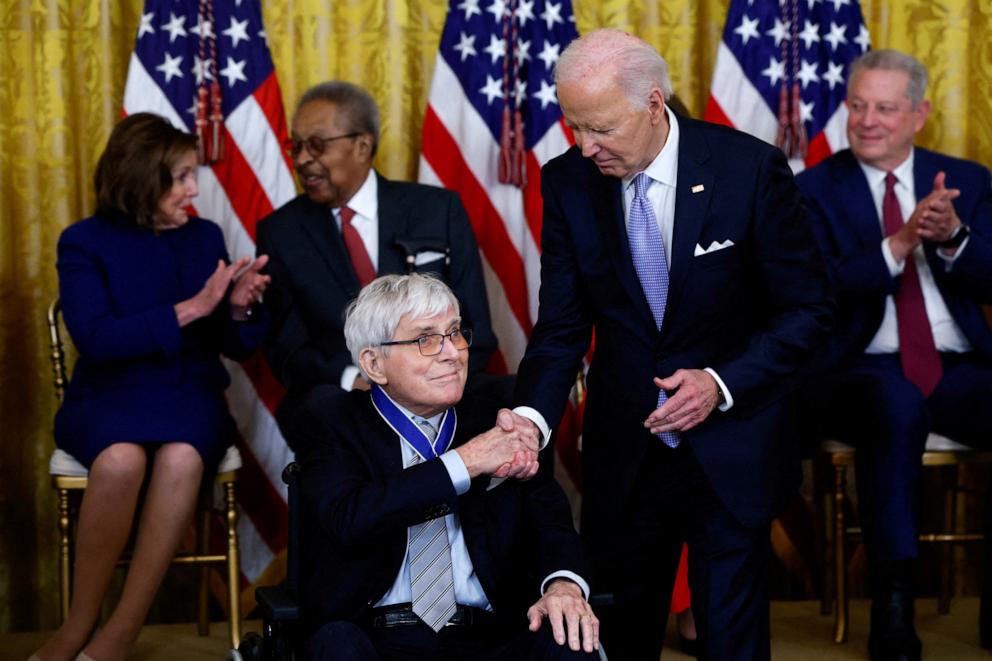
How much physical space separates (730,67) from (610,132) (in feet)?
7.22

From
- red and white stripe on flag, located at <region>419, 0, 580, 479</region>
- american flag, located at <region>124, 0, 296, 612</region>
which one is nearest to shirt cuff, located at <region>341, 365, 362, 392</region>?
american flag, located at <region>124, 0, 296, 612</region>

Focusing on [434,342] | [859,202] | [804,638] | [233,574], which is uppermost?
[859,202]

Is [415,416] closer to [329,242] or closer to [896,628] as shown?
[329,242]

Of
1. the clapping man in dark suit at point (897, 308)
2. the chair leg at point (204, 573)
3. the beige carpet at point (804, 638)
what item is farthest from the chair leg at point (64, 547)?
the clapping man in dark suit at point (897, 308)

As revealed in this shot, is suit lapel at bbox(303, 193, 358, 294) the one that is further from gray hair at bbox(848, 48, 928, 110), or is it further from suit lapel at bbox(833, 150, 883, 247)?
gray hair at bbox(848, 48, 928, 110)

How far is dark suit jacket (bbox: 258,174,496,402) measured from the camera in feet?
14.7

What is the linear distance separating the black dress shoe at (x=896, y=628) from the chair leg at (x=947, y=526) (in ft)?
1.96

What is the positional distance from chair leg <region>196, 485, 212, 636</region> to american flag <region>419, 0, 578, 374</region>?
3.89 feet

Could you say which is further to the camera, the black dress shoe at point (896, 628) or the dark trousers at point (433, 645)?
the black dress shoe at point (896, 628)

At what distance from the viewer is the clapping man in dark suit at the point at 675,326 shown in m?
2.97

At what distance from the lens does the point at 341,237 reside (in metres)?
4.59

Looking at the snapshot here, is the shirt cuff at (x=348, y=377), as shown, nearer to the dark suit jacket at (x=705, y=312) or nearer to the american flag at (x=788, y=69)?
the dark suit jacket at (x=705, y=312)

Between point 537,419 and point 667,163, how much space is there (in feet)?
2.09

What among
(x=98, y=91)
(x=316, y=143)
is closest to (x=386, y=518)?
(x=316, y=143)
